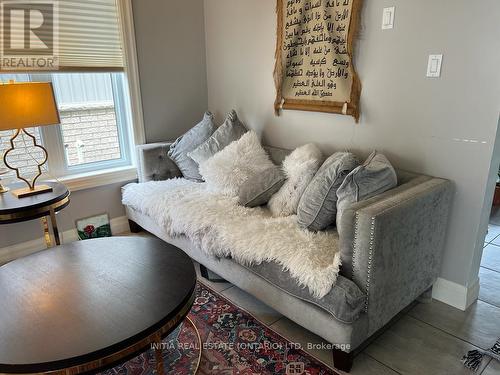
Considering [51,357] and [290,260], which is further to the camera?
[290,260]

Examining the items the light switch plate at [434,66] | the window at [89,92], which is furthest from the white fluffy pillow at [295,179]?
the window at [89,92]

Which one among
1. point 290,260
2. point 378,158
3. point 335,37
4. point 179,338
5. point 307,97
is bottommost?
point 179,338

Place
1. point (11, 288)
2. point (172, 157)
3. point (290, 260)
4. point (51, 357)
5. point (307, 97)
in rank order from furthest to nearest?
point (172, 157), point (307, 97), point (290, 260), point (11, 288), point (51, 357)

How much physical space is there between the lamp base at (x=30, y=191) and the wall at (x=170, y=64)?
1055mm

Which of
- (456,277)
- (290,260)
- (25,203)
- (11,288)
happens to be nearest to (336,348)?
(290,260)

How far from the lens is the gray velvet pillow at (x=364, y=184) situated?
1.84 metres

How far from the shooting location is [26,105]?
2.13 m

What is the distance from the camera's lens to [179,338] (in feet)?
6.29

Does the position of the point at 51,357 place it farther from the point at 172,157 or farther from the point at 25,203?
the point at 172,157

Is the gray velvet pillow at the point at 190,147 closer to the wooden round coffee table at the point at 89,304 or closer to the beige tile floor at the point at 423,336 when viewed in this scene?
the beige tile floor at the point at 423,336

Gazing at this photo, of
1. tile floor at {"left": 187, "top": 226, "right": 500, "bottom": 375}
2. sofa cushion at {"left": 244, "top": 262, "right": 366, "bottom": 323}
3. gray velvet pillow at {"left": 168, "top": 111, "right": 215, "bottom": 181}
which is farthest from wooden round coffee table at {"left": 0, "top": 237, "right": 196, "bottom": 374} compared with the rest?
gray velvet pillow at {"left": 168, "top": 111, "right": 215, "bottom": 181}

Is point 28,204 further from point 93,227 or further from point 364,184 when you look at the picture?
point 364,184

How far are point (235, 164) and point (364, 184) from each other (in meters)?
1.09

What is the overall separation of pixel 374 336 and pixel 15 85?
2.42 m
